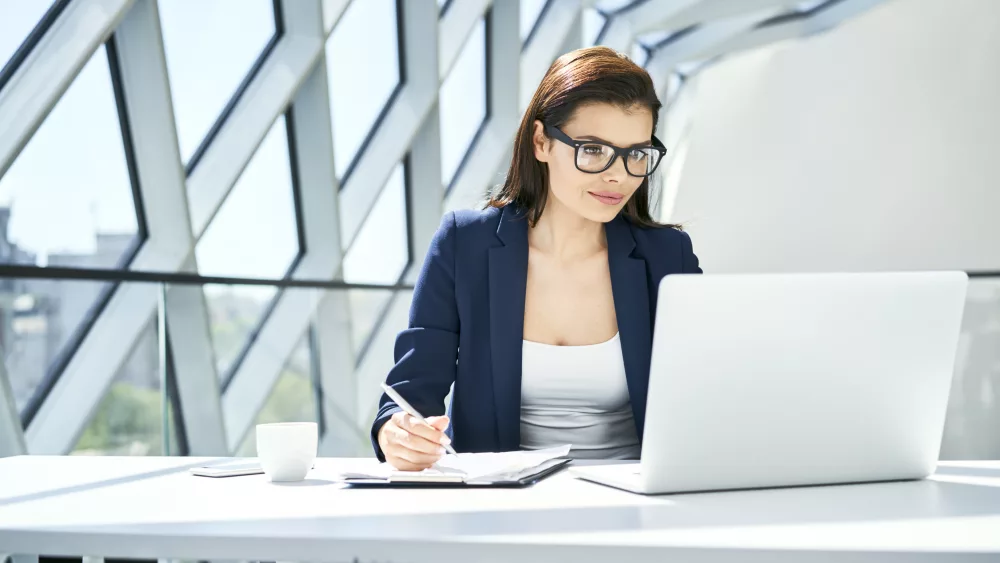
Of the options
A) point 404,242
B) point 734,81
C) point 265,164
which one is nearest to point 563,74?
point 265,164

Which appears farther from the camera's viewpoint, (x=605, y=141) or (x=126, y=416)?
(x=126, y=416)

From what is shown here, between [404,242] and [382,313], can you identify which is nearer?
[382,313]

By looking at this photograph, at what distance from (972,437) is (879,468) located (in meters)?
3.36

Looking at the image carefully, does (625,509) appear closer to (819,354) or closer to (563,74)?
(819,354)

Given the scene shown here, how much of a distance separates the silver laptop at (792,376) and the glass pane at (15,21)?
3.21m

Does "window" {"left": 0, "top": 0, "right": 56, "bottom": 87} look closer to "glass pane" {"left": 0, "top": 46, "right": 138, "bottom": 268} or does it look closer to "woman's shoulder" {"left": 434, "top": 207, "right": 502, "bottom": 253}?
"glass pane" {"left": 0, "top": 46, "right": 138, "bottom": 268}

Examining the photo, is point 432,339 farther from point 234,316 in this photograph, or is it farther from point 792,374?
point 234,316

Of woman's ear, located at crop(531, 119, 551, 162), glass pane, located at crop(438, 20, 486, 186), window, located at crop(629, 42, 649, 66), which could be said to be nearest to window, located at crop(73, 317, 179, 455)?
woman's ear, located at crop(531, 119, 551, 162)

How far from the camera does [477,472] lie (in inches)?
48.8

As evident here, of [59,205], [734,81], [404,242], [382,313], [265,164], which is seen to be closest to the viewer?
[59,205]

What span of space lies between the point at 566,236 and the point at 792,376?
2.92ft

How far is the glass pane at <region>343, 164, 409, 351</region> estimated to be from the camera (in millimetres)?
6594

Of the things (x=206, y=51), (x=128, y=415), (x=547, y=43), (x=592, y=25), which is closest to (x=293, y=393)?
(x=128, y=415)

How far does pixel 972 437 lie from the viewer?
4090mm
